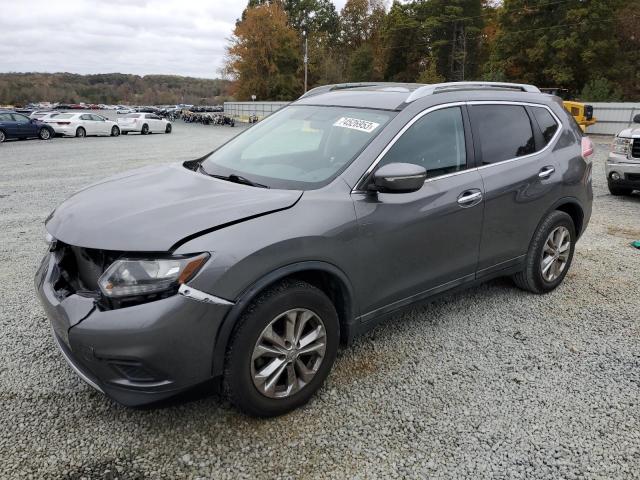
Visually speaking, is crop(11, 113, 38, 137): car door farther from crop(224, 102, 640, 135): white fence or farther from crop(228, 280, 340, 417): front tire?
crop(228, 280, 340, 417): front tire

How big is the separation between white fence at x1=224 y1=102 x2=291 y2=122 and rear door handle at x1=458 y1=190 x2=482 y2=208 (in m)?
45.6

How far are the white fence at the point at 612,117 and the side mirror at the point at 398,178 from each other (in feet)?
92.6

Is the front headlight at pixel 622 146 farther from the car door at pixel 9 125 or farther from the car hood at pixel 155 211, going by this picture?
the car door at pixel 9 125

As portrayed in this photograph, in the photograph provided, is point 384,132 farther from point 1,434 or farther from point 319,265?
point 1,434

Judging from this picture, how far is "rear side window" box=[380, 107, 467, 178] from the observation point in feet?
10.2

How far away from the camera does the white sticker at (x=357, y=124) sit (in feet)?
10.4

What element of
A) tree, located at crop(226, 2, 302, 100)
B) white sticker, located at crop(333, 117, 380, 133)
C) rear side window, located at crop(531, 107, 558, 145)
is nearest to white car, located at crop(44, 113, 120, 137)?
white sticker, located at crop(333, 117, 380, 133)

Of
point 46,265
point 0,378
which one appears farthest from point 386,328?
point 0,378

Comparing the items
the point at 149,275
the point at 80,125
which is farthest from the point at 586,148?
the point at 80,125

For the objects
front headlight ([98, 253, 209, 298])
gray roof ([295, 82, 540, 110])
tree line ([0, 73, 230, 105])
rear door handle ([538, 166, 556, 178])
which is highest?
tree line ([0, 73, 230, 105])

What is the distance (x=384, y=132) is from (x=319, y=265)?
0.99m

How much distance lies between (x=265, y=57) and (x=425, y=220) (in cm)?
6697

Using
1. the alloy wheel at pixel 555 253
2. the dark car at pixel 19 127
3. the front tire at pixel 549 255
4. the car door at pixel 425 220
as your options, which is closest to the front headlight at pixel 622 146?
the front tire at pixel 549 255

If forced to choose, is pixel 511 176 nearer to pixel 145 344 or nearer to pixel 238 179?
pixel 238 179
